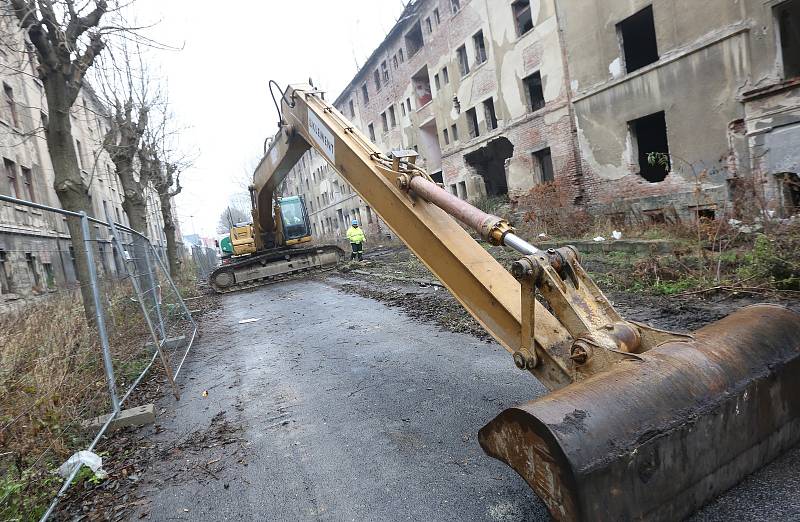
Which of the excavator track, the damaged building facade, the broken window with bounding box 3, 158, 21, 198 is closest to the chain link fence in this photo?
the damaged building facade

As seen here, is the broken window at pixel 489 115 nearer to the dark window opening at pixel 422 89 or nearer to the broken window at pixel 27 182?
the dark window opening at pixel 422 89

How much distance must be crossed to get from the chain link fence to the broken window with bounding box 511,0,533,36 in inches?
702

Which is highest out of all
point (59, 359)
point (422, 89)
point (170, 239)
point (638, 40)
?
point (422, 89)

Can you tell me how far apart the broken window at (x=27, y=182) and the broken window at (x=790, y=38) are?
23.4 metres

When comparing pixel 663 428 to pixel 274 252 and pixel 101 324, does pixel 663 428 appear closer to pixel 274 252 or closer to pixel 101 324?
pixel 101 324

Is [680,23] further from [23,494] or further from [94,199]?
[94,199]

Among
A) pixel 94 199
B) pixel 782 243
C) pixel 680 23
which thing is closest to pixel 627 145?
pixel 680 23

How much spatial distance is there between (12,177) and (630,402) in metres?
21.0

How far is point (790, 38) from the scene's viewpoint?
10.3 metres

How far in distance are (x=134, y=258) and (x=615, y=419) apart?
6.31m

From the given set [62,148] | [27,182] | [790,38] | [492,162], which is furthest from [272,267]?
[790,38]

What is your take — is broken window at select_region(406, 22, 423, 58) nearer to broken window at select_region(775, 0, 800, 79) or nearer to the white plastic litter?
broken window at select_region(775, 0, 800, 79)

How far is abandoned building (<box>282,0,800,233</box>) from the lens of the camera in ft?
33.0

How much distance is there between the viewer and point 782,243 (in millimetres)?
5691
